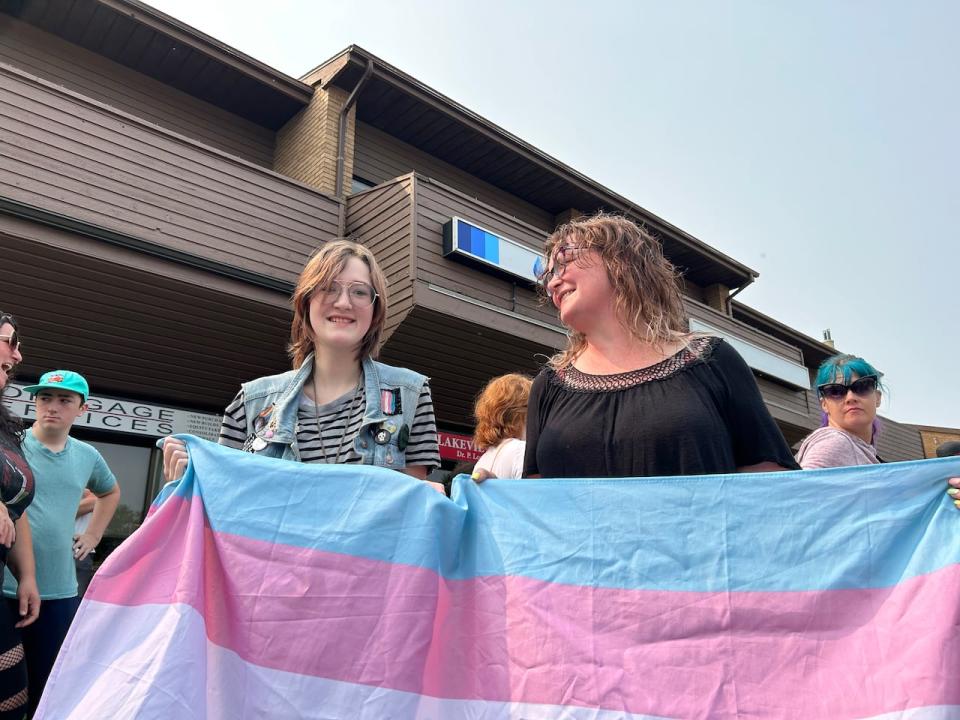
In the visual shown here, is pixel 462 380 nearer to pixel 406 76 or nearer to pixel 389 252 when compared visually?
pixel 389 252

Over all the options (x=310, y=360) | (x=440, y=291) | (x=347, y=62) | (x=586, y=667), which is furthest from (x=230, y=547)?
(x=347, y=62)

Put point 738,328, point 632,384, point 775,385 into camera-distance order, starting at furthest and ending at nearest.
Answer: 1. point 775,385
2. point 738,328
3. point 632,384

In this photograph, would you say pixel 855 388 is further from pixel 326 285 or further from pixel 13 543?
pixel 13 543

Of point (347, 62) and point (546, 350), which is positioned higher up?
point (347, 62)

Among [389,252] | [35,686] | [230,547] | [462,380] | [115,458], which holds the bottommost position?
[35,686]

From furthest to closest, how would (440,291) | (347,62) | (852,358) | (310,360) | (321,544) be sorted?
(347,62)
(440,291)
(852,358)
(310,360)
(321,544)

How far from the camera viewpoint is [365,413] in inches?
93.2

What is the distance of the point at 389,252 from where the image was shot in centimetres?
805

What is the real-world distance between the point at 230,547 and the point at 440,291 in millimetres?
6039

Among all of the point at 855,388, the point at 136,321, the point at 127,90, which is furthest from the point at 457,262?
the point at 855,388

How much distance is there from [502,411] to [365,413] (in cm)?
131

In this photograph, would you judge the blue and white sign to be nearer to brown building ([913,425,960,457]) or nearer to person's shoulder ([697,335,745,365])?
person's shoulder ([697,335,745,365])

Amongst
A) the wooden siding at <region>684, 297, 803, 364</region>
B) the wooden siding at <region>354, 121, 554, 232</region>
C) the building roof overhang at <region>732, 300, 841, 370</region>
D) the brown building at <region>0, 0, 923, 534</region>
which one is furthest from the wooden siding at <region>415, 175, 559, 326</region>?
the building roof overhang at <region>732, 300, 841, 370</region>

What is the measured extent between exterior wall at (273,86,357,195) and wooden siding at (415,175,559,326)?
164 centimetres
